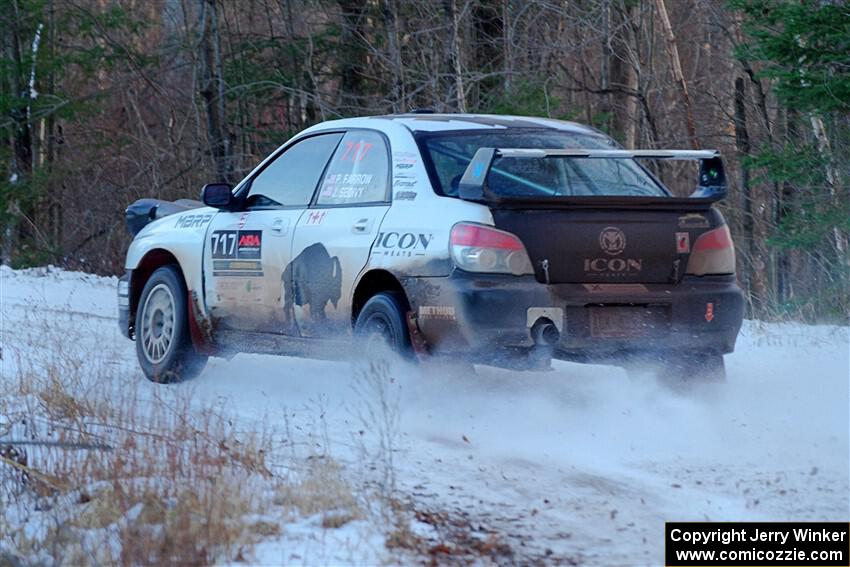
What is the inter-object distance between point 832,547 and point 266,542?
6.86ft

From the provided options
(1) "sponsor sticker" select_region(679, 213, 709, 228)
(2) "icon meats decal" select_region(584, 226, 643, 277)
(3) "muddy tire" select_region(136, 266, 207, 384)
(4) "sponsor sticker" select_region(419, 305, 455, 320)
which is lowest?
(3) "muddy tire" select_region(136, 266, 207, 384)

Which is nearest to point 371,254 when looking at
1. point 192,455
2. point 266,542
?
point 192,455

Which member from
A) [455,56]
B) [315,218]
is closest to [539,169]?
[315,218]

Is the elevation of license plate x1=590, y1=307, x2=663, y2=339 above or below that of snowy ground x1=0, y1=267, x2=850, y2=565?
above

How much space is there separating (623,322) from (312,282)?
78.0 inches

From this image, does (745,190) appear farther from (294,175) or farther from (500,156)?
(500,156)

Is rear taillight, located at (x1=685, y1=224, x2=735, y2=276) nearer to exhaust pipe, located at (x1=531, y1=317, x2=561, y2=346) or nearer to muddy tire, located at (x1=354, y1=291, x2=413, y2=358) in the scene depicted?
exhaust pipe, located at (x1=531, y1=317, x2=561, y2=346)

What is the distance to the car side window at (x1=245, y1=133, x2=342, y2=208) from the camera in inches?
344

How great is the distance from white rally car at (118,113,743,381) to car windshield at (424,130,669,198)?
0.03 feet

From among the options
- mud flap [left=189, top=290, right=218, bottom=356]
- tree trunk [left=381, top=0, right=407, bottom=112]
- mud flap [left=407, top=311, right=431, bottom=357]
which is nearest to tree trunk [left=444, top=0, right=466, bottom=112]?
tree trunk [left=381, top=0, right=407, bottom=112]

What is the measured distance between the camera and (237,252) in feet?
29.6

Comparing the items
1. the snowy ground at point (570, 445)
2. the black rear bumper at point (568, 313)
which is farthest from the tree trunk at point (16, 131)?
the black rear bumper at point (568, 313)

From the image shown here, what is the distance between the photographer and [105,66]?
80.5 feet

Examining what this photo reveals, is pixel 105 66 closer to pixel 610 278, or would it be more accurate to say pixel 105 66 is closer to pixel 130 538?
pixel 610 278
